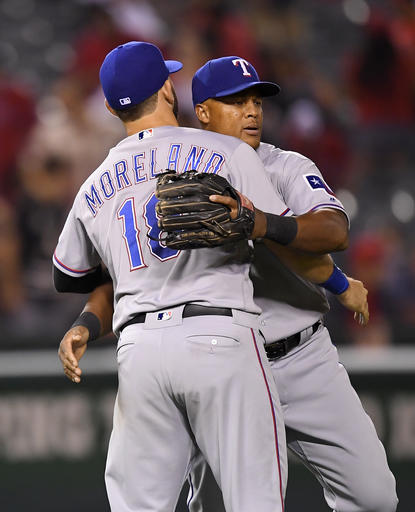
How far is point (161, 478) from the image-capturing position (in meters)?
2.21

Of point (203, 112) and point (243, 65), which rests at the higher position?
point (243, 65)

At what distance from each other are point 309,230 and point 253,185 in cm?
20

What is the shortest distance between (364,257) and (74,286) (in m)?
3.14

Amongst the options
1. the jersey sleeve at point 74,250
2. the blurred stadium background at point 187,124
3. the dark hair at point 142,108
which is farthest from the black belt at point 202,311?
the blurred stadium background at point 187,124

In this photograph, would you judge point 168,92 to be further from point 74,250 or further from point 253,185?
point 74,250

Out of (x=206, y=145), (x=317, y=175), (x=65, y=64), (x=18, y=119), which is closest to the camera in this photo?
(x=206, y=145)

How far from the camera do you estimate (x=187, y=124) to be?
5848 millimetres

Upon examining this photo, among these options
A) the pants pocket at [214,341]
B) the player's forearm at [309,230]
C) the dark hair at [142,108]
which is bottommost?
the pants pocket at [214,341]

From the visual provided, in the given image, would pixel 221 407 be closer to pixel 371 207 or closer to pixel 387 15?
pixel 371 207

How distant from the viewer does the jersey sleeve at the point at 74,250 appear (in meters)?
2.47

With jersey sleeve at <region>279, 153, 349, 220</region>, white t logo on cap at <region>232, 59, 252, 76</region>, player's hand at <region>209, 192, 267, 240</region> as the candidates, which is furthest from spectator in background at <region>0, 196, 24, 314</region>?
player's hand at <region>209, 192, 267, 240</region>

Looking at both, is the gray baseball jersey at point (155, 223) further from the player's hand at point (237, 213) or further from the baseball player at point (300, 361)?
the baseball player at point (300, 361)

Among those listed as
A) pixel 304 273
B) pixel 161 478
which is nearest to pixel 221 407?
pixel 161 478

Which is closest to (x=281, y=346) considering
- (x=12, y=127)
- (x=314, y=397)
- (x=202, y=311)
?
(x=314, y=397)
